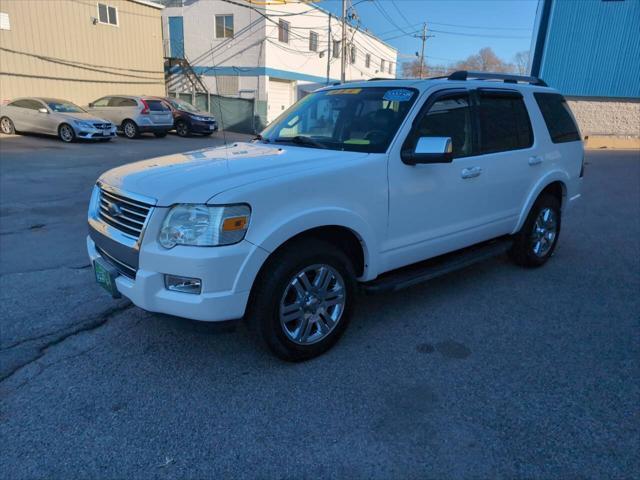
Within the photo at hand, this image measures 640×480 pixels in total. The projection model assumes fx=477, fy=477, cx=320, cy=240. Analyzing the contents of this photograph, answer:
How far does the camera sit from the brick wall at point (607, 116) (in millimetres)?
25312

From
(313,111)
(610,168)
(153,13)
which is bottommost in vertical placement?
(610,168)

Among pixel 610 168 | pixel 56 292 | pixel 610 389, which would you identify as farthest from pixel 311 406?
pixel 610 168

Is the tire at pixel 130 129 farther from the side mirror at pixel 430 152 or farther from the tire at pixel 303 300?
the tire at pixel 303 300

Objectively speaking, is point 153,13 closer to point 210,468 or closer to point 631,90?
point 631,90

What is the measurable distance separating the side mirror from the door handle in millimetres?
589

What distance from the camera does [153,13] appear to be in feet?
83.4

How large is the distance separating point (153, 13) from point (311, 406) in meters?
27.5

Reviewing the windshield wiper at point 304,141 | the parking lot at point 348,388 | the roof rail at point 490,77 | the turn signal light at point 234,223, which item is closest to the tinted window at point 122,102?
the parking lot at point 348,388

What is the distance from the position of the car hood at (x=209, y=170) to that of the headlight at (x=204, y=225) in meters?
0.07

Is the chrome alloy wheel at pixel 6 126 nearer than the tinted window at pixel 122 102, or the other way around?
the chrome alloy wheel at pixel 6 126

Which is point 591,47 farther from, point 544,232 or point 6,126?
point 6,126

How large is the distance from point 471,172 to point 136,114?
18.2m

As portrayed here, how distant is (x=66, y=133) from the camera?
16.8 m

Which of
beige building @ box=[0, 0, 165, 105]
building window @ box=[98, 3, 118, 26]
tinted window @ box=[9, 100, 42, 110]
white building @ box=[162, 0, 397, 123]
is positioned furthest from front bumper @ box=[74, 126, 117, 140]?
white building @ box=[162, 0, 397, 123]
